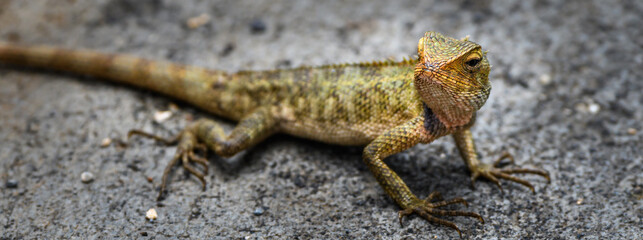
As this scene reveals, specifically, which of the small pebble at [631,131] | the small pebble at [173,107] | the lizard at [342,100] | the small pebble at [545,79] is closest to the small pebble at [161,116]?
the small pebble at [173,107]

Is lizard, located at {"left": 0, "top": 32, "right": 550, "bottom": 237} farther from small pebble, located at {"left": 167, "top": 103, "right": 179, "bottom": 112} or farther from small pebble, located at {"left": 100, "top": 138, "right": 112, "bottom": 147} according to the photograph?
small pebble, located at {"left": 100, "top": 138, "right": 112, "bottom": 147}

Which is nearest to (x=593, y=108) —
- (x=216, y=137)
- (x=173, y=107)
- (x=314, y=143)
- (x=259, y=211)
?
(x=314, y=143)

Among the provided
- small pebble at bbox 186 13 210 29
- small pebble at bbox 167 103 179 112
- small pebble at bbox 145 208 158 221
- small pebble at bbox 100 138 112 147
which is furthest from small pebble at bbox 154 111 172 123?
small pebble at bbox 186 13 210 29

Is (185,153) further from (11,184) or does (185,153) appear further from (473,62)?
(473,62)

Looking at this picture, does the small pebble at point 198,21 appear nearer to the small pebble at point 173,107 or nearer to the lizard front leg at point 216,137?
the small pebble at point 173,107

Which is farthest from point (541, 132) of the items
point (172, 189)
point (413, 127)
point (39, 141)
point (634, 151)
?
point (39, 141)

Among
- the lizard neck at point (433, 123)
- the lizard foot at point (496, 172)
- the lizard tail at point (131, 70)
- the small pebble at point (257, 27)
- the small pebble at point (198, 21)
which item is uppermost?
the small pebble at point (198, 21)
